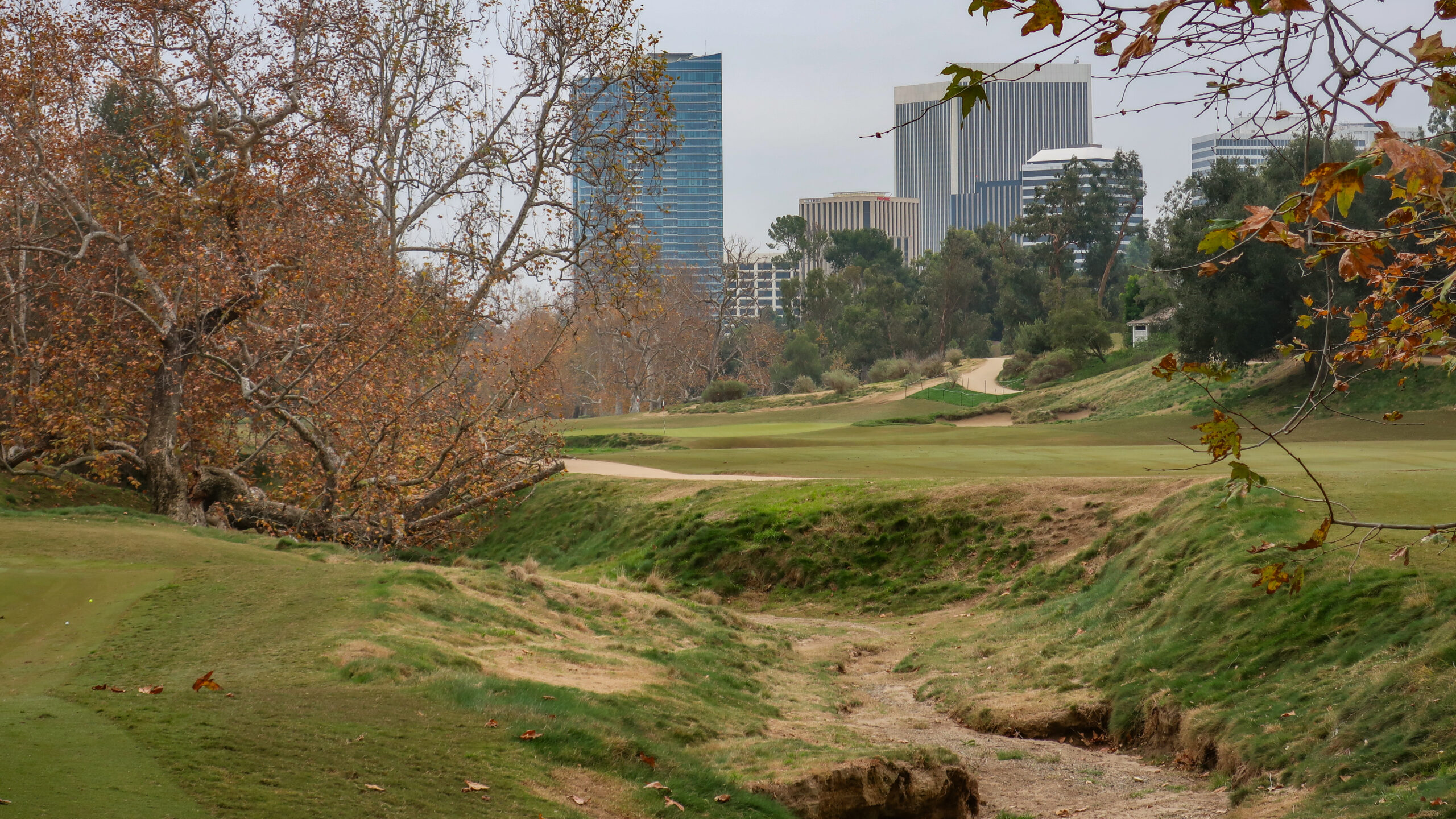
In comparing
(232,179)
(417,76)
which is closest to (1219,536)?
(232,179)

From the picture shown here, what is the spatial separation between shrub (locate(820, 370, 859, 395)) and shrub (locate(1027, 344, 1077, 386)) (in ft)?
31.6

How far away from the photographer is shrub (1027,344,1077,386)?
58938mm

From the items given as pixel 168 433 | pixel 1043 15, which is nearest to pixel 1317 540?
pixel 1043 15

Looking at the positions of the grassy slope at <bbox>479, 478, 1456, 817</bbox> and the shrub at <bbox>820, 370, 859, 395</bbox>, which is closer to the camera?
the grassy slope at <bbox>479, 478, 1456, 817</bbox>

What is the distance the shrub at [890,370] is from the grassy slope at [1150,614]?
4403 centimetres

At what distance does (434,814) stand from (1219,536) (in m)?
11.2

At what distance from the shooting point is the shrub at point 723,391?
2514 inches

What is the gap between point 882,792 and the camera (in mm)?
8578

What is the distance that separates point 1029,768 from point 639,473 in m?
19.4

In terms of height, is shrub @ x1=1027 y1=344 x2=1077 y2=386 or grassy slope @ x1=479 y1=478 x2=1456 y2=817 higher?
shrub @ x1=1027 y1=344 x2=1077 y2=386

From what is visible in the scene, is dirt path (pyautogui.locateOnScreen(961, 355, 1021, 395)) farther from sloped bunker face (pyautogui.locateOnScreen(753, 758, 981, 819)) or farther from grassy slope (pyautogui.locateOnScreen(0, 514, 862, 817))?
sloped bunker face (pyautogui.locateOnScreen(753, 758, 981, 819))

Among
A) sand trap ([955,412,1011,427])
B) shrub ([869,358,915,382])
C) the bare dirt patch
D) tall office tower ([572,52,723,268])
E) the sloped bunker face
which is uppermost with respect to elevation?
tall office tower ([572,52,723,268])

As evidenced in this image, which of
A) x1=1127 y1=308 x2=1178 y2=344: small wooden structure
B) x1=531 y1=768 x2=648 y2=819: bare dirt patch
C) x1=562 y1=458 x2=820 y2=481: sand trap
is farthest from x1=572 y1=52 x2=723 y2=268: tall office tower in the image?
x1=531 y1=768 x2=648 y2=819: bare dirt patch

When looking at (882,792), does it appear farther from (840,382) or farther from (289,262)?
(840,382)
